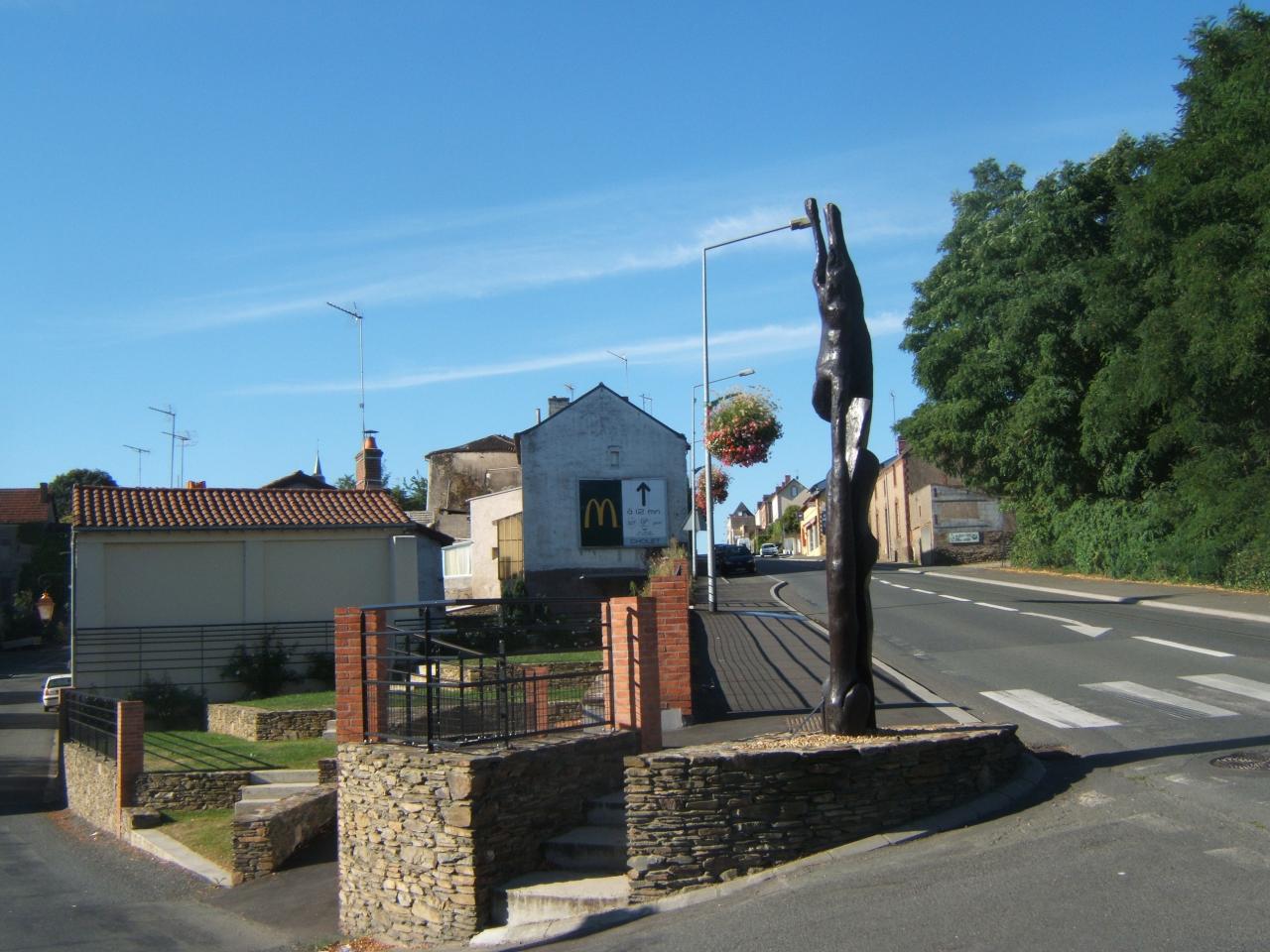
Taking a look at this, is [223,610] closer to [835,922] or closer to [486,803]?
[486,803]

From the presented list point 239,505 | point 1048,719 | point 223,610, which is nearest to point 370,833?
point 1048,719

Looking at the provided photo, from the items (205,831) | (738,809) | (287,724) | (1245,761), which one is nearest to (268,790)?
(205,831)

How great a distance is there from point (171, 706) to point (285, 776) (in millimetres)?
9492

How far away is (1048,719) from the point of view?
11039 millimetres

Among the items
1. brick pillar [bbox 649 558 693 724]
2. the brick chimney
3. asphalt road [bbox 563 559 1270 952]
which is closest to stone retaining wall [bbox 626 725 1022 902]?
asphalt road [bbox 563 559 1270 952]

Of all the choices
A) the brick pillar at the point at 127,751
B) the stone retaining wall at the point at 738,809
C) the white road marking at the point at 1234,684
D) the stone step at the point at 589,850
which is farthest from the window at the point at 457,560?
the stone retaining wall at the point at 738,809

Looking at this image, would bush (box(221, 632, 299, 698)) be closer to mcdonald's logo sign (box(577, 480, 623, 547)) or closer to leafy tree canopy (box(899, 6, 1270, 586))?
mcdonald's logo sign (box(577, 480, 623, 547))

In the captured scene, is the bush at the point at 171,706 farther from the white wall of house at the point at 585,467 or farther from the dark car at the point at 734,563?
the dark car at the point at 734,563

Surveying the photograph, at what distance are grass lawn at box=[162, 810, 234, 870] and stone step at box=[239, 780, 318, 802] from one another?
1.08 feet

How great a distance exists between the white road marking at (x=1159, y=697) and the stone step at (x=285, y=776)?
393 inches

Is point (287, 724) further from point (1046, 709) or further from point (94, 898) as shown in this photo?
point (1046, 709)

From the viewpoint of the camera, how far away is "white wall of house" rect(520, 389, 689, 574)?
3916cm

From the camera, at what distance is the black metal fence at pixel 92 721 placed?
16.8 meters

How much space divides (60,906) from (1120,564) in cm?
3102
